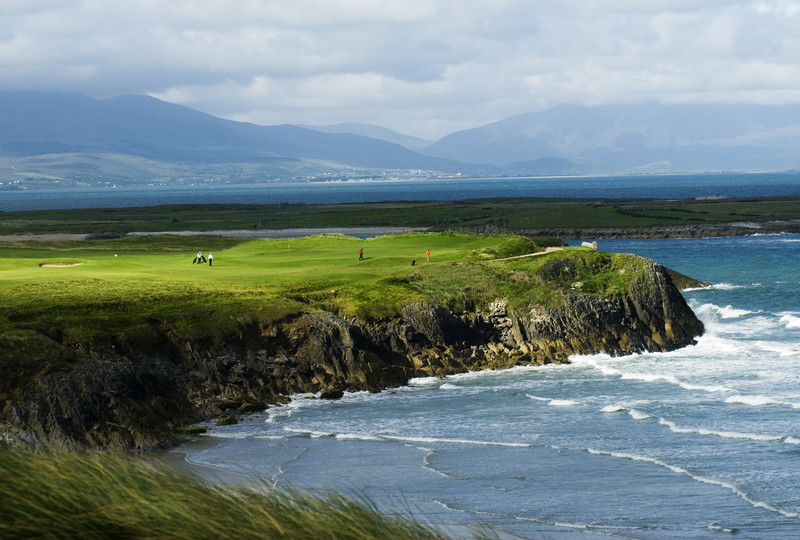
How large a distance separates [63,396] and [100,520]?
22.9 metres

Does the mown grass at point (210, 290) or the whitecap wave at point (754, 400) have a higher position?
the mown grass at point (210, 290)

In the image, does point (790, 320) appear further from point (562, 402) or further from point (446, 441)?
point (446, 441)

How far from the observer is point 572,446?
91.8 feet

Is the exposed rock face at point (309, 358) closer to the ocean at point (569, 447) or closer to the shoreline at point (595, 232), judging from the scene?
the ocean at point (569, 447)

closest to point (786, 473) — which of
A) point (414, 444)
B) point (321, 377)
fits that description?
point (414, 444)

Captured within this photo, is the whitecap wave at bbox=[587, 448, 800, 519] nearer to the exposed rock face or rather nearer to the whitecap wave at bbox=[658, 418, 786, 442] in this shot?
the whitecap wave at bbox=[658, 418, 786, 442]

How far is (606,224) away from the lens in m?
132

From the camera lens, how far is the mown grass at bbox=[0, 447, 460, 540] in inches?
347

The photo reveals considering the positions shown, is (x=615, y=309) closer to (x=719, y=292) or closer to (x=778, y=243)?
(x=719, y=292)

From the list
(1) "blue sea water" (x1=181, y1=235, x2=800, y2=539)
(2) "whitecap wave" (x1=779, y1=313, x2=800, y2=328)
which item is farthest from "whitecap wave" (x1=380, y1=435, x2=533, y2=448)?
(2) "whitecap wave" (x1=779, y1=313, x2=800, y2=328)

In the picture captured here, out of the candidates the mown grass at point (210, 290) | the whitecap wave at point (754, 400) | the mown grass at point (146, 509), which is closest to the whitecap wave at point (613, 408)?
the whitecap wave at point (754, 400)

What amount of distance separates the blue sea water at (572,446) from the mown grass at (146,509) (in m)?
5.01

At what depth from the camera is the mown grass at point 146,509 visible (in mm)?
8805

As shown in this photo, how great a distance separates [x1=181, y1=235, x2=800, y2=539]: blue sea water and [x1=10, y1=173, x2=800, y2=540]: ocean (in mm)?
67
